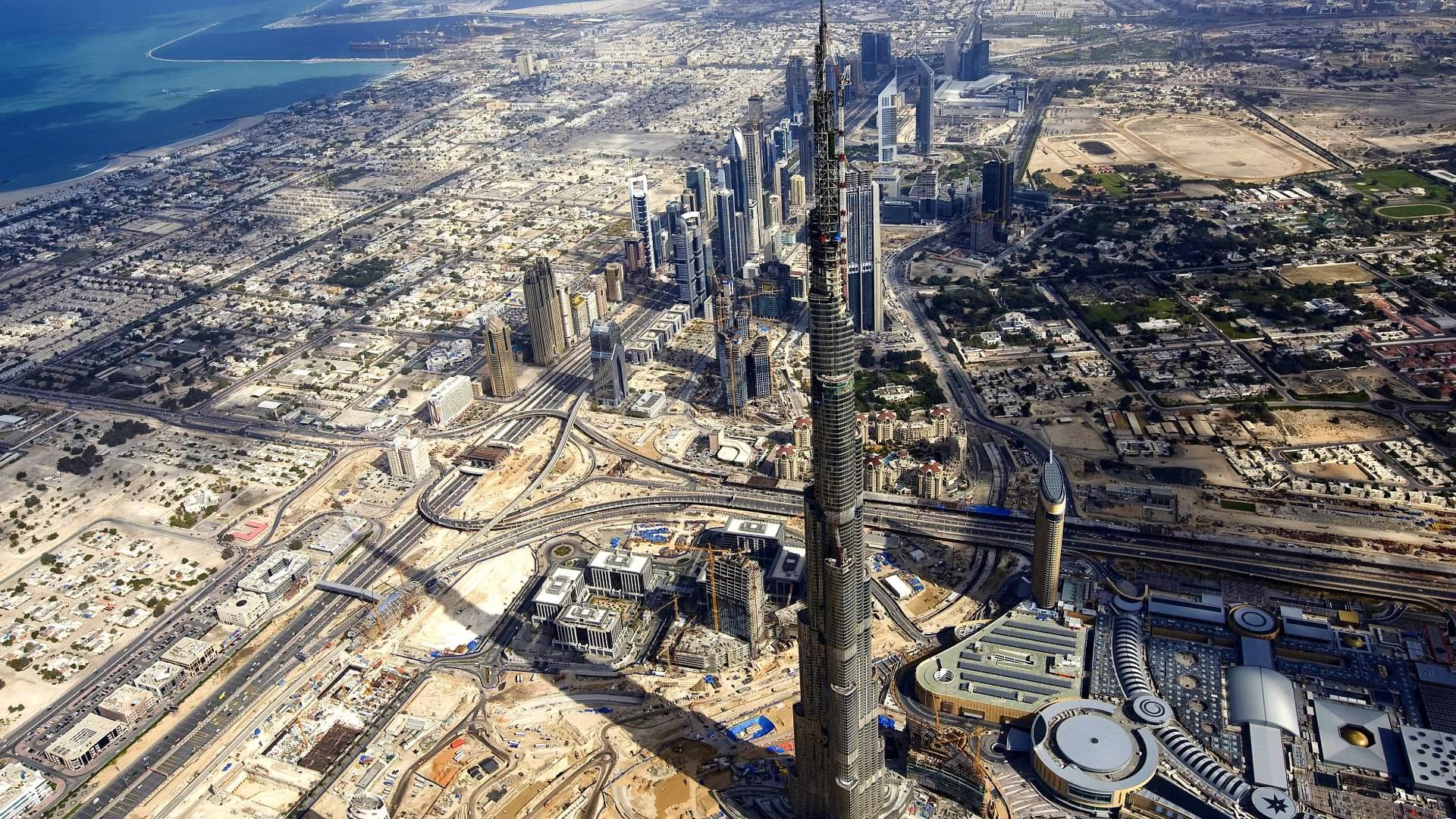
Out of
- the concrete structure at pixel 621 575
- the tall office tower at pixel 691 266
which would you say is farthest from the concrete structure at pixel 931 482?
the tall office tower at pixel 691 266

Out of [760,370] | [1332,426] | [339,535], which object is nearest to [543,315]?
[760,370]

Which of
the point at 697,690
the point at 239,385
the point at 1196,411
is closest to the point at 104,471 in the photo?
the point at 239,385

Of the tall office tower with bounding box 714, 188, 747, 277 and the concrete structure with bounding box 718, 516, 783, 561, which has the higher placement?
the tall office tower with bounding box 714, 188, 747, 277

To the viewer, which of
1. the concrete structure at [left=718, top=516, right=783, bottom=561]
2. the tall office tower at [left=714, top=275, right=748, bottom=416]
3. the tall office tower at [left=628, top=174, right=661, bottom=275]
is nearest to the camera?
the concrete structure at [left=718, top=516, right=783, bottom=561]

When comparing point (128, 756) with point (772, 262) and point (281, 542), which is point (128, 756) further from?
point (772, 262)

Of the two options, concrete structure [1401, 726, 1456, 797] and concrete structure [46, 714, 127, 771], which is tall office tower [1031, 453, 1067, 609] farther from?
concrete structure [46, 714, 127, 771]

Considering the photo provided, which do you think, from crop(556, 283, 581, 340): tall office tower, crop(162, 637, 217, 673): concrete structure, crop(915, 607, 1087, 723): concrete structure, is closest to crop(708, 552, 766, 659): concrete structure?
crop(915, 607, 1087, 723): concrete structure
